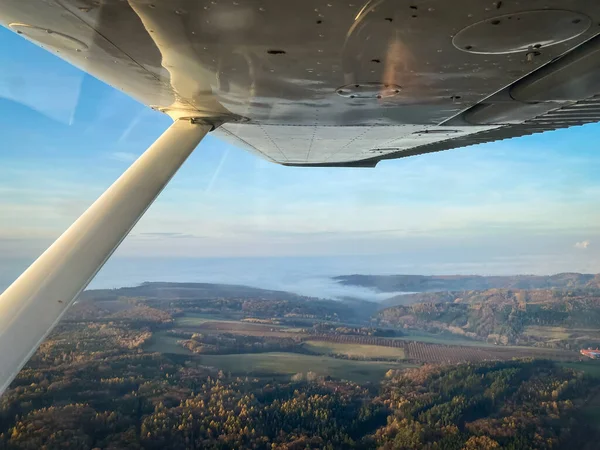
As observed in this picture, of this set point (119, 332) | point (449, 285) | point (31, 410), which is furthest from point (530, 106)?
point (449, 285)

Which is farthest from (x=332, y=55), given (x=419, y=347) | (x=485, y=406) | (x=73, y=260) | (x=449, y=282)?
(x=449, y=282)

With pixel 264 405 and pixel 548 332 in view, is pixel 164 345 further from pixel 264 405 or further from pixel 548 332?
pixel 548 332

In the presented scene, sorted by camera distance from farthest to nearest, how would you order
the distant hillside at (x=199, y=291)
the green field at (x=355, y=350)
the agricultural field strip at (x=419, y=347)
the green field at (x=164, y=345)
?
the distant hillside at (x=199, y=291), the green field at (x=355, y=350), the agricultural field strip at (x=419, y=347), the green field at (x=164, y=345)

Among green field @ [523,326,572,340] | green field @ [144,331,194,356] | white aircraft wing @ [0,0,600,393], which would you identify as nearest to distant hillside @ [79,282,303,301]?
green field @ [144,331,194,356]

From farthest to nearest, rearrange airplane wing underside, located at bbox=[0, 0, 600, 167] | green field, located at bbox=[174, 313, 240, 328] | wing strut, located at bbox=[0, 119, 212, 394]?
green field, located at bbox=[174, 313, 240, 328], wing strut, located at bbox=[0, 119, 212, 394], airplane wing underside, located at bbox=[0, 0, 600, 167]

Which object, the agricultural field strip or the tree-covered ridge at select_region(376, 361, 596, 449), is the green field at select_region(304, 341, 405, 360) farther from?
the tree-covered ridge at select_region(376, 361, 596, 449)

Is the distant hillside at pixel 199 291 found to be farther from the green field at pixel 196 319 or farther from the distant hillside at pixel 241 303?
the green field at pixel 196 319

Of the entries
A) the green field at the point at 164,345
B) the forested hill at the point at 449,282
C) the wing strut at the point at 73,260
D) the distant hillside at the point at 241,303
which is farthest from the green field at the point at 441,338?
the wing strut at the point at 73,260
